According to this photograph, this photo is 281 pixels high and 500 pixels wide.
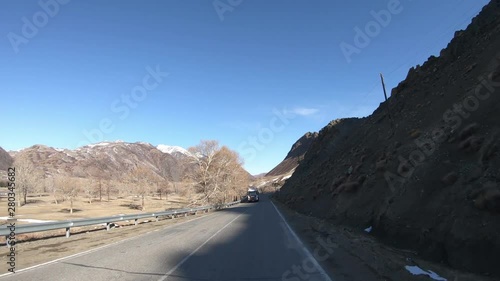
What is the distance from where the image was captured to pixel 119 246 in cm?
1421

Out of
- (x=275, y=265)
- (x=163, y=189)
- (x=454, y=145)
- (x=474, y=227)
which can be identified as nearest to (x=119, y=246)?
(x=275, y=265)

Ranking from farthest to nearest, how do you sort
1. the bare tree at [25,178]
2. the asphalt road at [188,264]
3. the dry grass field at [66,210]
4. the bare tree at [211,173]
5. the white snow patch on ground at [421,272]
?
1. the bare tree at [25,178]
2. the bare tree at [211,173]
3. the dry grass field at [66,210]
4. the asphalt road at [188,264]
5. the white snow patch on ground at [421,272]

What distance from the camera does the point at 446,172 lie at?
40.1 ft

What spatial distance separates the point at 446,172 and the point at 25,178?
8414 centimetres

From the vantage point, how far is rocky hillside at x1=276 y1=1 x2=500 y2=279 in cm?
899

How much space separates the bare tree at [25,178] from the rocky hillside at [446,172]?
68.1m

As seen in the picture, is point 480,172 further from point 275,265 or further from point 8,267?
point 8,267

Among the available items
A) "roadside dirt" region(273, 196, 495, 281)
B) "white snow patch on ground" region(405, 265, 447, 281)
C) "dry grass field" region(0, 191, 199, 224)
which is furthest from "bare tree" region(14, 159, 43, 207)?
"white snow patch on ground" region(405, 265, 447, 281)

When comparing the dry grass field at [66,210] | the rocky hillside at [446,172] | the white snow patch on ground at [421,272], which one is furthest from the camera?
the dry grass field at [66,210]

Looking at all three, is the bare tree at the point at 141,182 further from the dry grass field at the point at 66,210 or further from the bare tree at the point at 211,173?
the bare tree at the point at 211,173

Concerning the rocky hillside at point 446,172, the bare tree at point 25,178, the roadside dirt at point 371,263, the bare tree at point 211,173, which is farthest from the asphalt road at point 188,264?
the bare tree at point 25,178

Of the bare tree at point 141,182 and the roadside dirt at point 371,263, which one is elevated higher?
the bare tree at point 141,182

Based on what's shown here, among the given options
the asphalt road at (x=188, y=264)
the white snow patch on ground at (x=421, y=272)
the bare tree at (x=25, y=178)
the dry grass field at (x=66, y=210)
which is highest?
the bare tree at (x=25, y=178)

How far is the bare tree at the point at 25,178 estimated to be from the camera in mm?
73938
